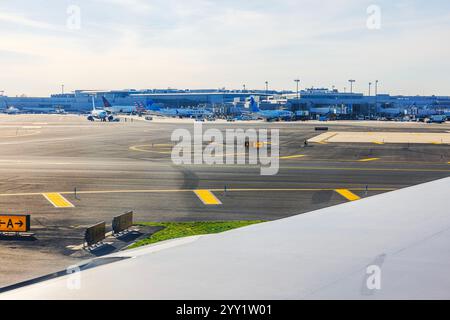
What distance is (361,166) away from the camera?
52969mm

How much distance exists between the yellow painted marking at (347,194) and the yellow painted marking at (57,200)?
18.3 metres

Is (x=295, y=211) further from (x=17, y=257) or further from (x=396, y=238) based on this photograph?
(x=396, y=238)

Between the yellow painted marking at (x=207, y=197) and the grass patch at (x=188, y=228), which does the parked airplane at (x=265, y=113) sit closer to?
the yellow painted marking at (x=207, y=197)

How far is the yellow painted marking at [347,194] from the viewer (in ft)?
115

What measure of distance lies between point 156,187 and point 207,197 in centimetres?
553

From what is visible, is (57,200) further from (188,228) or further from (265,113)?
(265,113)

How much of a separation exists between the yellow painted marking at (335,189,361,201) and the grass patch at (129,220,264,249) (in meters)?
10.1

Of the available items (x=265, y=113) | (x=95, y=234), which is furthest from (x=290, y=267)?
(x=265, y=113)

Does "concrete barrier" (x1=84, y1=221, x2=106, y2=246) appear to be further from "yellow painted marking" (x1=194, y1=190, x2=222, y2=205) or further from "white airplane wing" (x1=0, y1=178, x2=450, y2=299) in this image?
"white airplane wing" (x1=0, y1=178, x2=450, y2=299)

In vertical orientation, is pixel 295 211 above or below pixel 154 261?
below

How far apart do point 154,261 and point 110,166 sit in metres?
46.9

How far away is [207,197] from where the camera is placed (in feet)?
117

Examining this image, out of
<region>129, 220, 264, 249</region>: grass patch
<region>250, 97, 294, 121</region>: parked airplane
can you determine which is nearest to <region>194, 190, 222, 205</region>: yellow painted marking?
<region>129, 220, 264, 249</region>: grass patch
